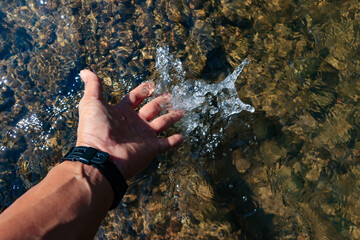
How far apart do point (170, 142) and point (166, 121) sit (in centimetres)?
24

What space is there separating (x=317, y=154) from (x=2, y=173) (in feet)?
10.4

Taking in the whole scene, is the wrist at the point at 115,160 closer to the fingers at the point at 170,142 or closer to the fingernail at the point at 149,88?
the fingers at the point at 170,142

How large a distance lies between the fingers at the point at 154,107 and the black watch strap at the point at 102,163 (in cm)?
78

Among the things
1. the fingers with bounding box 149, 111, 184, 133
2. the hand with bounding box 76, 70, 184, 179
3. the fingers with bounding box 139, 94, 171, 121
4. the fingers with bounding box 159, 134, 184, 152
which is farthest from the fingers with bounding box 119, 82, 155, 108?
the fingers with bounding box 159, 134, 184, 152

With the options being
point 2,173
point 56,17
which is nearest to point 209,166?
point 2,173

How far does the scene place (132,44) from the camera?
12.0 ft

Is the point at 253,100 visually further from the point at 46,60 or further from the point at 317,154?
the point at 46,60

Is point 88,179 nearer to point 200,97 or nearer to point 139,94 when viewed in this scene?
point 139,94

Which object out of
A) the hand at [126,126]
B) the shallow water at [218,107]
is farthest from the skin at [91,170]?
the shallow water at [218,107]

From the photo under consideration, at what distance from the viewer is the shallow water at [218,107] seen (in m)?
2.80

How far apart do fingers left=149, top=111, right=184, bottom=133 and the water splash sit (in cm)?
8

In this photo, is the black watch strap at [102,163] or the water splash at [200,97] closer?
the black watch strap at [102,163]

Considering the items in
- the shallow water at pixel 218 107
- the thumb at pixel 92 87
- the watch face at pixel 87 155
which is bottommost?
the shallow water at pixel 218 107

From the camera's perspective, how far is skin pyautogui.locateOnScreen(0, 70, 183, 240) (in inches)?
71.8
